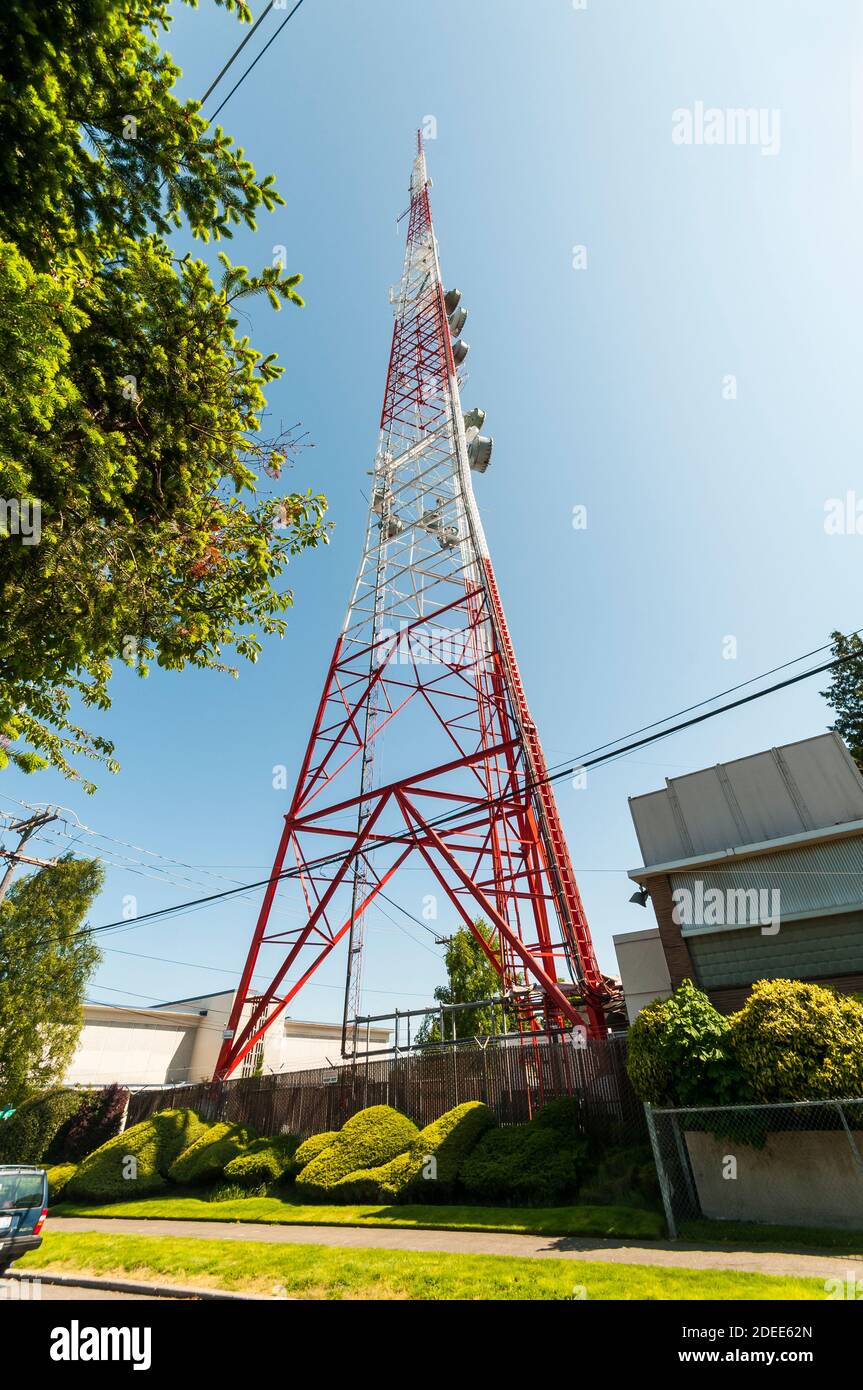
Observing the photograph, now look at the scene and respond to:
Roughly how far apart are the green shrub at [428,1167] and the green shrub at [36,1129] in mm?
14549

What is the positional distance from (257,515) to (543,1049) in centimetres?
1013

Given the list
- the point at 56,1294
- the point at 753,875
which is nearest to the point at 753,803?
the point at 753,875

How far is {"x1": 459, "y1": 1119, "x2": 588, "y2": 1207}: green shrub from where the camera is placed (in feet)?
28.8

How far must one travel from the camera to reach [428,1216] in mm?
8883

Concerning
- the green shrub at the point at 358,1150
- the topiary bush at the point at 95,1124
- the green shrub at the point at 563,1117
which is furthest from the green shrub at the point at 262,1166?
the topiary bush at the point at 95,1124

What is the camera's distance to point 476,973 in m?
27.5

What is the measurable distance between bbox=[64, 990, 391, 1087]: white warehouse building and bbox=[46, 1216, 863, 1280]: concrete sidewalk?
20.1 m

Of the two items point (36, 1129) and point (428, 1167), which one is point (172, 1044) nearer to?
point (36, 1129)

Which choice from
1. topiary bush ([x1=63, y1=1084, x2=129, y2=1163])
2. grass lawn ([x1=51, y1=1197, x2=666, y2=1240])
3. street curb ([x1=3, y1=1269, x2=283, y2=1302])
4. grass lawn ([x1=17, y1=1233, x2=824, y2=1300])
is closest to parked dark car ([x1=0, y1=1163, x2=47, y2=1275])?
street curb ([x1=3, y1=1269, x2=283, y2=1302])

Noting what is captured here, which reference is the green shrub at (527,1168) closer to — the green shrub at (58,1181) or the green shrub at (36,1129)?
the green shrub at (58,1181)

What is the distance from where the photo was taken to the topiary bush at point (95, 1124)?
18.3 meters
